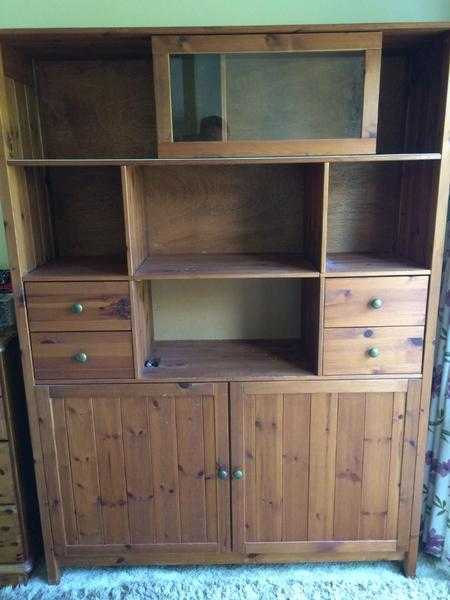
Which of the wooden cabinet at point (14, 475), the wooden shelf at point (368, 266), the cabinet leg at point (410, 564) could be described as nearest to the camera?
the wooden shelf at point (368, 266)

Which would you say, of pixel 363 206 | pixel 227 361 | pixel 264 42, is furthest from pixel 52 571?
pixel 264 42

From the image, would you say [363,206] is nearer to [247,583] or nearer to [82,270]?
[82,270]

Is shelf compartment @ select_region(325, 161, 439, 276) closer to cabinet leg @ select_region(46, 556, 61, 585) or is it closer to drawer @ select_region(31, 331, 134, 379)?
drawer @ select_region(31, 331, 134, 379)

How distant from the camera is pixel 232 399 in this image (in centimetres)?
161

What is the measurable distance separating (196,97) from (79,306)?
2.39 ft

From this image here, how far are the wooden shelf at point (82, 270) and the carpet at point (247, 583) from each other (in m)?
1.12

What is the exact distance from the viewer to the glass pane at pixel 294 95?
56.7 inches

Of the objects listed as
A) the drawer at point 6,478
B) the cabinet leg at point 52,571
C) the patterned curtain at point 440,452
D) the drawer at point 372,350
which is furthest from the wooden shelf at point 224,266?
the cabinet leg at point 52,571

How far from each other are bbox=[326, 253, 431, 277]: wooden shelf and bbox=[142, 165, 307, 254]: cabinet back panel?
210 millimetres

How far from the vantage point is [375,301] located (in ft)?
5.01

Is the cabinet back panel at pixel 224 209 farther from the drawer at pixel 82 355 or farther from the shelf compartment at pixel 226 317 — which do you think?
the drawer at pixel 82 355

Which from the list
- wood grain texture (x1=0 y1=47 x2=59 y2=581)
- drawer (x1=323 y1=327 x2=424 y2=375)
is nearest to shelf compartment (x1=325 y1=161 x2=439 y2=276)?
drawer (x1=323 y1=327 x2=424 y2=375)

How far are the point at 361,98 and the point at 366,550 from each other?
152 centimetres

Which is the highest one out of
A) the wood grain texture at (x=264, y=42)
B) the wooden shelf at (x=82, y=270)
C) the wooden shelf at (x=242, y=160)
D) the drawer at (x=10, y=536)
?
the wood grain texture at (x=264, y=42)
